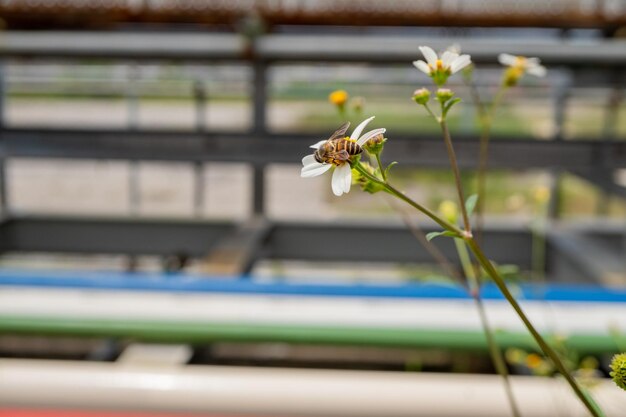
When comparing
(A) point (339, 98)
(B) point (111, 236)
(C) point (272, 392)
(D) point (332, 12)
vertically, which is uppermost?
(D) point (332, 12)

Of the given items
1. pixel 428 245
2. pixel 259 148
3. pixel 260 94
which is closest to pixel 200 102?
pixel 260 94

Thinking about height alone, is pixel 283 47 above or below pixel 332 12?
below

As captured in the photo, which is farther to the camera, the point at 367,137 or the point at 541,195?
the point at 541,195

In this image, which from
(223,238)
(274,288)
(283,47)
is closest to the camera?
(274,288)

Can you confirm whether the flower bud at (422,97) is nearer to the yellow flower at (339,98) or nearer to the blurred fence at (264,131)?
the yellow flower at (339,98)

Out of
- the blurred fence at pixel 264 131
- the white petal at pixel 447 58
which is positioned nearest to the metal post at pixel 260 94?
the blurred fence at pixel 264 131

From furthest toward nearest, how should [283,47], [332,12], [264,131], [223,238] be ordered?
[223,238], [264,131], [332,12], [283,47]

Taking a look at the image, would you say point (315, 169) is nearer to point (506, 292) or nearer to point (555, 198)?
point (506, 292)
